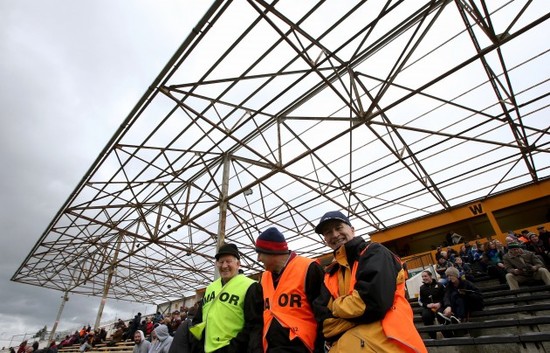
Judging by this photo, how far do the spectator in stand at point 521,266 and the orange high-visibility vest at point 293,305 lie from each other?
6.62 metres

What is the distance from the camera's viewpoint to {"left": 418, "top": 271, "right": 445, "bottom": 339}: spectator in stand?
5.57 m

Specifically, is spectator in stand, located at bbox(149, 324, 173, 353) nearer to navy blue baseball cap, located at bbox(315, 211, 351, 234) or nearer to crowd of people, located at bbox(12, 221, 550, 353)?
crowd of people, located at bbox(12, 221, 550, 353)

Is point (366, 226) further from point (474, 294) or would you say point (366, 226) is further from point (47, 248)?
point (47, 248)

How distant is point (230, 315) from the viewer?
2.24 m

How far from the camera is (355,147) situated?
10.9 meters

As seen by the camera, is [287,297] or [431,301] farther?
[431,301]

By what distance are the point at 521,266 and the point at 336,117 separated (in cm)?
536

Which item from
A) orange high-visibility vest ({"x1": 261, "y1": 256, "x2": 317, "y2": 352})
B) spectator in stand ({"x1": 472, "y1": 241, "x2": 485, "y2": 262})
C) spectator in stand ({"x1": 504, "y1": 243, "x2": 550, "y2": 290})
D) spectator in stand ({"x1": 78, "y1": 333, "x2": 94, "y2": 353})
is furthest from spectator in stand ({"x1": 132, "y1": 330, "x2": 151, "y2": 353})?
spectator in stand ({"x1": 78, "y1": 333, "x2": 94, "y2": 353})

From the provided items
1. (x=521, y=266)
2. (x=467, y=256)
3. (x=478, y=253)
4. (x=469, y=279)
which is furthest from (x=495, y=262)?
(x=469, y=279)

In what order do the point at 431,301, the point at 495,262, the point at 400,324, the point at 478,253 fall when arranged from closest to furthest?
the point at 400,324 → the point at 431,301 → the point at 495,262 → the point at 478,253

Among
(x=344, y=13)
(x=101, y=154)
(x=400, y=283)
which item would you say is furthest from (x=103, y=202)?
(x=400, y=283)

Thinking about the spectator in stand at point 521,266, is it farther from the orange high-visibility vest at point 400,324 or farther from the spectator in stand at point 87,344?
the spectator in stand at point 87,344

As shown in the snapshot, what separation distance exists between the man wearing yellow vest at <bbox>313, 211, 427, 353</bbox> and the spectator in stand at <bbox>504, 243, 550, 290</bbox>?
255 inches

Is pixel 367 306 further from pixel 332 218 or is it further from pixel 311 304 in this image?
pixel 332 218
